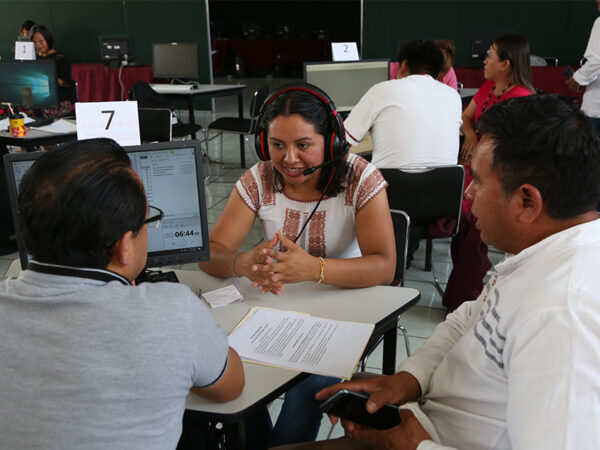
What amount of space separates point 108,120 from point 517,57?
231cm

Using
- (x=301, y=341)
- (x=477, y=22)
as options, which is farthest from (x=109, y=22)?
(x=301, y=341)

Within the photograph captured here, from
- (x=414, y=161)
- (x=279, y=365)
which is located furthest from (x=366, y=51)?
(x=279, y=365)

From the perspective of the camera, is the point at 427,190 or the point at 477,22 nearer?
the point at 427,190

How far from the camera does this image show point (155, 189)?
1.44 meters

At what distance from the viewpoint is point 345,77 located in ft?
11.8

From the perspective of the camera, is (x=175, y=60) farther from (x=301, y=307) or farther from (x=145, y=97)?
(x=301, y=307)

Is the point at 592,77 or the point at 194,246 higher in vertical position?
the point at 592,77

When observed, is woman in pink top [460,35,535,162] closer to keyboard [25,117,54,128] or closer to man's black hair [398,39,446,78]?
man's black hair [398,39,446,78]

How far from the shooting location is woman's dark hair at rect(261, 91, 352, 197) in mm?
1593

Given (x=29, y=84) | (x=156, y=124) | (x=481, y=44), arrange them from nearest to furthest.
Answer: (x=156, y=124) < (x=29, y=84) < (x=481, y=44)

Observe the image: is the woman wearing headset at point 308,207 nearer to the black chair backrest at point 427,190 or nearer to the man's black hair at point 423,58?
the black chair backrest at point 427,190

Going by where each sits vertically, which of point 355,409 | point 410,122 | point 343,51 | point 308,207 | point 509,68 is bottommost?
point 355,409

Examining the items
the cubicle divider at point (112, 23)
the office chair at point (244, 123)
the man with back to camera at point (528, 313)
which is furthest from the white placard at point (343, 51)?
the cubicle divider at point (112, 23)

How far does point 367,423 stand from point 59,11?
10.1 meters
